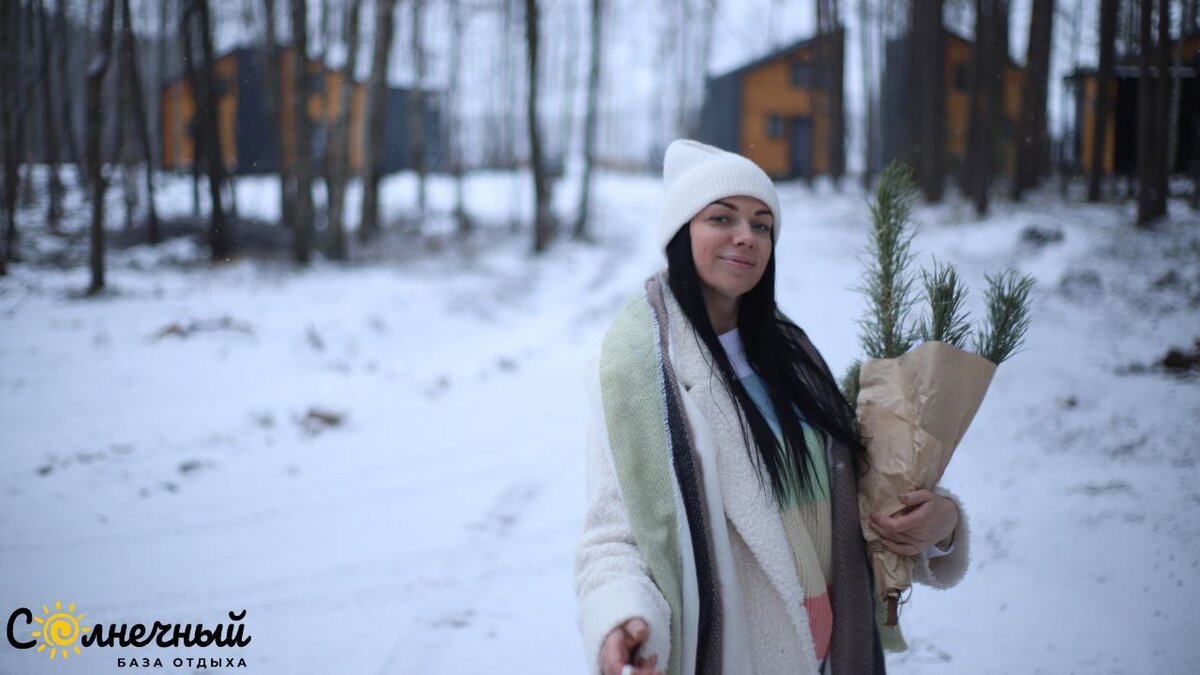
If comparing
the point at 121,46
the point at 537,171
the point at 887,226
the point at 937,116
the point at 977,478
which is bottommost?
the point at 977,478

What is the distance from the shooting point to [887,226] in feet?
6.13

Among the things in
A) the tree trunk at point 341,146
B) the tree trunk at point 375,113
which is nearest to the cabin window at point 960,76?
the tree trunk at point 375,113

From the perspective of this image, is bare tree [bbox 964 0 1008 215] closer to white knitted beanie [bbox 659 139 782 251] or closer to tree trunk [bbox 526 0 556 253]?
tree trunk [bbox 526 0 556 253]

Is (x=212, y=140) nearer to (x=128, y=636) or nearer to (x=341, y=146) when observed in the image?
(x=341, y=146)

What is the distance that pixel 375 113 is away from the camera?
1485cm

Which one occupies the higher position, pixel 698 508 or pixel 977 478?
pixel 698 508

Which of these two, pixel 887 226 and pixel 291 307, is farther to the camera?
pixel 291 307

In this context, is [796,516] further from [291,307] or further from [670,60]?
[670,60]

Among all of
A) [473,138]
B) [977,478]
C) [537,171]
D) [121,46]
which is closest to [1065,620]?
[977,478]

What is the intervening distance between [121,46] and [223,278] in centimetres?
550

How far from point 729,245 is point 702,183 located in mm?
169

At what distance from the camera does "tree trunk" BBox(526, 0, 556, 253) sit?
48.8 ft

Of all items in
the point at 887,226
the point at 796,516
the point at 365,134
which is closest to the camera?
the point at 796,516

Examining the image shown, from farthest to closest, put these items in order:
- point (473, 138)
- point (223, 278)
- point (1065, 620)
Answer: point (473, 138)
point (223, 278)
point (1065, 620)
